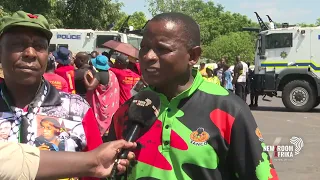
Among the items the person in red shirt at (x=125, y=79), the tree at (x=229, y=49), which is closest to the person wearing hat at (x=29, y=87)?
the person in red shirt at (x=125, y=79)

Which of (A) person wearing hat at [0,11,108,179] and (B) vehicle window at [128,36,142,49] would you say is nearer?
(A) person wearing hat at [0,11,108,179]

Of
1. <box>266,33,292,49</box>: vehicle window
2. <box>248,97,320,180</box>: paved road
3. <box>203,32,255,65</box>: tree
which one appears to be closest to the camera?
<box>248,97,320,180</box>: paved road

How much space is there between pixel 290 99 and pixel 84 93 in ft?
32.6

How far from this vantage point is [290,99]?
15.5 meters

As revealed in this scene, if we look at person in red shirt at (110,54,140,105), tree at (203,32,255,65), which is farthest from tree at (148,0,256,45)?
person in red shirt at (110,54,140,105)

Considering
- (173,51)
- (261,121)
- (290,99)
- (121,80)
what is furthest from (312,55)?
(173,51)

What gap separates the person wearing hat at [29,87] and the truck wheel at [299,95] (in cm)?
1367

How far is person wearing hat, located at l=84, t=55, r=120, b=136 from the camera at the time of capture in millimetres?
6574

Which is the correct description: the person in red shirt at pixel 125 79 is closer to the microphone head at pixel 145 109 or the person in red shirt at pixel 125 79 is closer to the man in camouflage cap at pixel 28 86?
the man in camouflage cap at pixel 28 86

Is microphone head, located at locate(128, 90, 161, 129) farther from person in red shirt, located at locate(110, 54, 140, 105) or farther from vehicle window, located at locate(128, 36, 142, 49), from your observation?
vehicle window, located at locate(128, 36, 142, 49)

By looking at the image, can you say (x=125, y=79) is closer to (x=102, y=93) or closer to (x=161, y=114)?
(x=102, y=93)

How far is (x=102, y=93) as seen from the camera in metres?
6.68

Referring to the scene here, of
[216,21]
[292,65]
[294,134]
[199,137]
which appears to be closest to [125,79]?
[199,137]

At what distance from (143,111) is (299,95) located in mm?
13914
